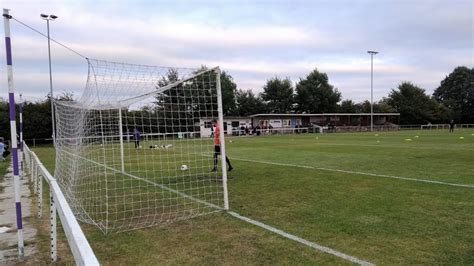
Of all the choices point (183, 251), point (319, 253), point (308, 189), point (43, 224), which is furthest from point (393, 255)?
point (43, 224)

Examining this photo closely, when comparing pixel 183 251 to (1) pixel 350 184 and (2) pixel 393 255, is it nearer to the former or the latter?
(2) pixel 393 255

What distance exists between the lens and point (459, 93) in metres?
99.2

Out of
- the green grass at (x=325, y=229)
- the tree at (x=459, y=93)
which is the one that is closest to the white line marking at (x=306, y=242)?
the green grass at (x=325, y=229)

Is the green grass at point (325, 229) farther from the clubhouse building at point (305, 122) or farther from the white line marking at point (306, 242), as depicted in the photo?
the clubhouse building at point (305, 122)

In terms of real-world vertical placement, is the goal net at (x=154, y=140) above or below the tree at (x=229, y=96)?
below

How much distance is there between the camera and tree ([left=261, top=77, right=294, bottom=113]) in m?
82.2

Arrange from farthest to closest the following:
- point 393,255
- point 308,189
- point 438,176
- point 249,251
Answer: point 438,176 < point 308,189 < point 249,251 < point 393,255

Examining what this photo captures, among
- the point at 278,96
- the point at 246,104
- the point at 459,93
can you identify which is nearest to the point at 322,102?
the point at 278,96

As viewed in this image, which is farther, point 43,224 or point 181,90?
point 181,90

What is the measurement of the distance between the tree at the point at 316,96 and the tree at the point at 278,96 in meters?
1.86

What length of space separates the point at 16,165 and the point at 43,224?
2.43 metres

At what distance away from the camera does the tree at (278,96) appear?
82.2 meters

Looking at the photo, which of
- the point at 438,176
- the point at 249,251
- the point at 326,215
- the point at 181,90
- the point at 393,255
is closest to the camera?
the point at 393,255

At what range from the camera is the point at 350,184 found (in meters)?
10.5
